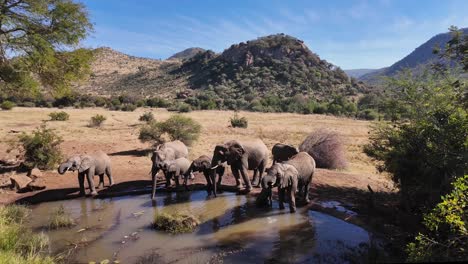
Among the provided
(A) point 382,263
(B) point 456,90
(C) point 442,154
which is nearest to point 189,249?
(A) point 382,263

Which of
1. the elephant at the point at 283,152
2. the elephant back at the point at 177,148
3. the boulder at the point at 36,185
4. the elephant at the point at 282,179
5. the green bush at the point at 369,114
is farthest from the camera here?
the green bush at the point at 369,114

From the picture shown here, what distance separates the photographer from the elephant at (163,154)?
40.7 ft

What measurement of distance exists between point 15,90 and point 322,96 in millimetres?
57786

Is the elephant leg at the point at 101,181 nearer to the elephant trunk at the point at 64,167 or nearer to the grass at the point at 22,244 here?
the elephant trunk at the point at 64,167

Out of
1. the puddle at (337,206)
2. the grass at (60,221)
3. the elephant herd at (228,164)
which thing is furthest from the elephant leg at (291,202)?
the grass at (60,221)

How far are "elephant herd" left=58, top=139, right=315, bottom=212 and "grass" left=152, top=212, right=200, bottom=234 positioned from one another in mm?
2425

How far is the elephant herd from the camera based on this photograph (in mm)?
11078

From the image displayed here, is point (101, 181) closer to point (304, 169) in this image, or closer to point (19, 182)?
point (19, 182)

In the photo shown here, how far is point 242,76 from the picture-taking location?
75875mm

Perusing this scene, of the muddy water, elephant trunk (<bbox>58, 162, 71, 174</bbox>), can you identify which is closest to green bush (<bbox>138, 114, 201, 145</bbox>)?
elephant trunk (<bbox>58, 162, 71, 174</bbox>)

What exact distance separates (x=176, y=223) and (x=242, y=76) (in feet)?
223

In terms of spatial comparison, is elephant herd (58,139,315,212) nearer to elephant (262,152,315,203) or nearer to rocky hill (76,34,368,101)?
elephant (262,152,315,203)

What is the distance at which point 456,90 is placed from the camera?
433 inches

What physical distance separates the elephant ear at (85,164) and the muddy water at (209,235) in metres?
1.10
